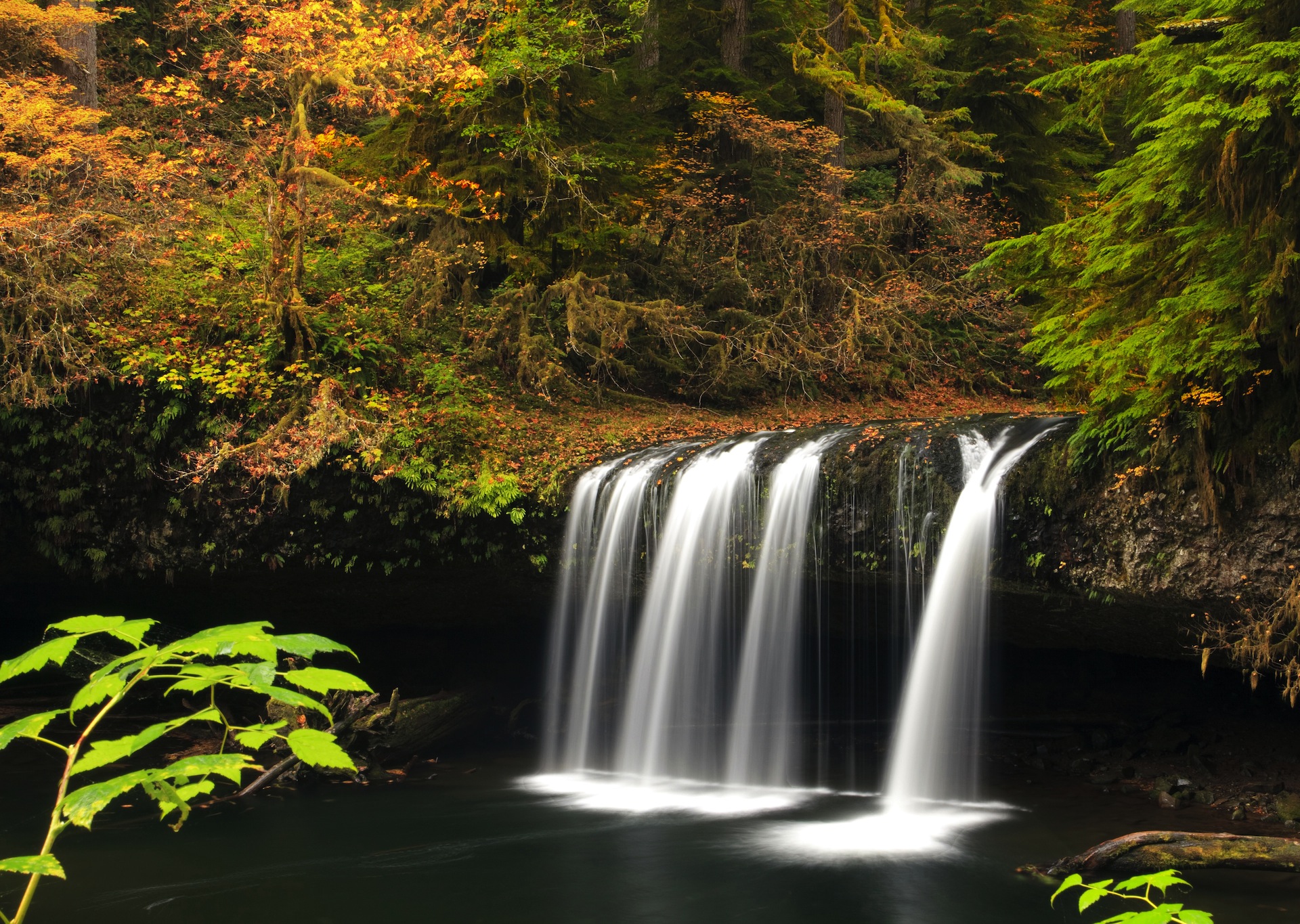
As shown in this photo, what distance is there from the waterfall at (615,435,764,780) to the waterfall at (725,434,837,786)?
0.25 metres

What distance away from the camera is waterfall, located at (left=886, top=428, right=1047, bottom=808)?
7.99 metres

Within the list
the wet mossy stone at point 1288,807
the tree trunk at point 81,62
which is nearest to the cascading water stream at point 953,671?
the wet mossy stone at point 1288,807

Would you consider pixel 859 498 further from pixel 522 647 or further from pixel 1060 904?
pixel 522 647

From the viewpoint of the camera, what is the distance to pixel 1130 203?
7.15m

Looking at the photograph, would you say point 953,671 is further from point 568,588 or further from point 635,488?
point 568,588

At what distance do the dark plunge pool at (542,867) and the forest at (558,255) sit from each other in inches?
110

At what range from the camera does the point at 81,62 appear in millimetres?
13625

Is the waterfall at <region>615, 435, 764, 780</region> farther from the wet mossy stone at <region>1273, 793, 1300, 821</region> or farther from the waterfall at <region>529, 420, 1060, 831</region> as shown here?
the wet mossy stone at <region>1273, 793, 1300, 821</region>

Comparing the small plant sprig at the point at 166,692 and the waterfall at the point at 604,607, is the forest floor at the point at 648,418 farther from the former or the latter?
the small plant sprig at the point at 166,692

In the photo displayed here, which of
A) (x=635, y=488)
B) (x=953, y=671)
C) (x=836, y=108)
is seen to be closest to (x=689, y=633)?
(x=635, y=488)

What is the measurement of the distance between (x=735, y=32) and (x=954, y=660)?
1264 cm

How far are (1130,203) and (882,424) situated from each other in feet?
11.1

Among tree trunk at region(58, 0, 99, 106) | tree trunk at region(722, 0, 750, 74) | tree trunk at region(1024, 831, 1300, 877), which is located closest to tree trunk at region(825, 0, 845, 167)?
tree trunk at region(722, 0, 750, 74)

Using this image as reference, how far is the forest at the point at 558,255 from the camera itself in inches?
276
